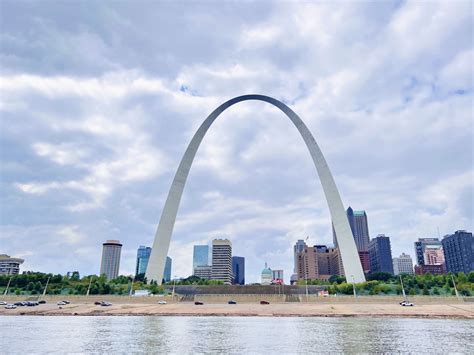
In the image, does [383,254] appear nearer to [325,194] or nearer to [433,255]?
[433,255]

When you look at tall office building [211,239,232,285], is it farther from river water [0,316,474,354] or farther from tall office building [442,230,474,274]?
river water [0,316,474,354]

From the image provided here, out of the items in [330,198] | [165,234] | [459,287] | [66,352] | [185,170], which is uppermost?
[185,170]

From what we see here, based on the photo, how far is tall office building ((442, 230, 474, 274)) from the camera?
145163 millimetres

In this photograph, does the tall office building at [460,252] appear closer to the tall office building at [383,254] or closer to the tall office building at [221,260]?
the tall office building at [383,254]

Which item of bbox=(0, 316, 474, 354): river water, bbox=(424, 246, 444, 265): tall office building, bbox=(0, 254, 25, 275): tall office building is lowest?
bbox=(0, 316, 474, 354): river water

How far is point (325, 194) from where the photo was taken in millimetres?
60656

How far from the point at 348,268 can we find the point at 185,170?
2930cm

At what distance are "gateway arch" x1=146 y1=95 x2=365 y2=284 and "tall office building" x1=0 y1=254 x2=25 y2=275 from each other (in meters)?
127

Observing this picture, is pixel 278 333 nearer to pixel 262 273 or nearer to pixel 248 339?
pixel 248 339

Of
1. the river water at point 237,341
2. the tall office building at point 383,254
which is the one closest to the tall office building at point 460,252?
the tall office building at point 383,254

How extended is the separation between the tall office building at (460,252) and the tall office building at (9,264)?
17274cm

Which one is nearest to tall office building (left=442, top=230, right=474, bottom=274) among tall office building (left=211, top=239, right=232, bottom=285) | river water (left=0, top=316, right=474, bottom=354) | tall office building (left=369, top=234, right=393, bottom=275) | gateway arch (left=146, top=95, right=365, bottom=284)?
tall office building (left=369, top=234, right=393, bottom=275)

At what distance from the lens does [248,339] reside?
1739 centimetres

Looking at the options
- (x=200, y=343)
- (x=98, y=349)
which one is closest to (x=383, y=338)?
(x=200, y=343)
